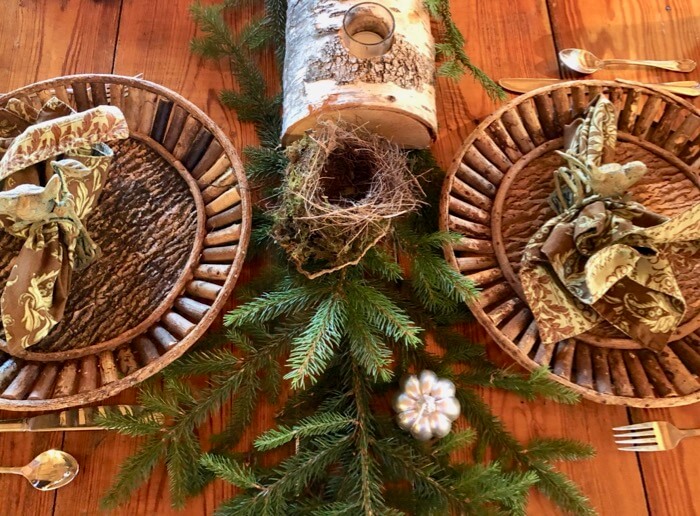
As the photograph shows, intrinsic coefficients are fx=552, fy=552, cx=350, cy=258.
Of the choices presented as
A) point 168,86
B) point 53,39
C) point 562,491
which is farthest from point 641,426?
→ point 53,39

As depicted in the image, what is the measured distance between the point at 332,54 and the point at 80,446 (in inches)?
28.7

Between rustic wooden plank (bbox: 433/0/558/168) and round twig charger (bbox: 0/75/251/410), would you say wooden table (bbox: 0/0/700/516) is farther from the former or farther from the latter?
round twig charger (bbox: 0/75/251/410)

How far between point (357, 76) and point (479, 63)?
43cm

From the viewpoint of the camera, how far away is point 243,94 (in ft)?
3.52

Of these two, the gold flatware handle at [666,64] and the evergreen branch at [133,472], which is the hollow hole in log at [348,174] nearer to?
the evergreen branch at [133,472]

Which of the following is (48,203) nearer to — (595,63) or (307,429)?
(307,429)

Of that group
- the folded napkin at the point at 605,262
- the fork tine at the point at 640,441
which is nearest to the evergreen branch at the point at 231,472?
the folded napkin at the point at 605,262

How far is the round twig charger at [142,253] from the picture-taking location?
0.81 meters

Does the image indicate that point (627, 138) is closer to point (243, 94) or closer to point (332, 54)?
point (332, 54)

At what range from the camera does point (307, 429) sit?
74 cm

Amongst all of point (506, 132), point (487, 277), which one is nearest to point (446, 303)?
point (487, 277)

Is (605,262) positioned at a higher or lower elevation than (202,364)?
higher

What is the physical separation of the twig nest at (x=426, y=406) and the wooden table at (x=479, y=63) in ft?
0.49

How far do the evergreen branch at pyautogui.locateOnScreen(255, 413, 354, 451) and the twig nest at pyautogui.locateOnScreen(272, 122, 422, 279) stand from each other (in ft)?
0.66
